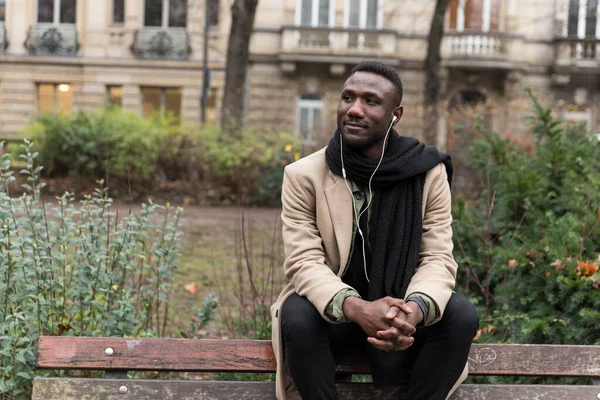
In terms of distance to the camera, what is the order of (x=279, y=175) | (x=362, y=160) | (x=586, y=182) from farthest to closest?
1. (x=279, y=175)
2. (x=586, y=182)
3. (x=362, y=160)

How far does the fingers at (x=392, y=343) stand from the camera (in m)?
3.16

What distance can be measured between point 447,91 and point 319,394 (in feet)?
84.7

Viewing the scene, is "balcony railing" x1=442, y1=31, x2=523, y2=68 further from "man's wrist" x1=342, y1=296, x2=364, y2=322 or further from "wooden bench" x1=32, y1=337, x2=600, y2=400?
"man's wrist" x1=342, y1=296, x2=364, y2=322

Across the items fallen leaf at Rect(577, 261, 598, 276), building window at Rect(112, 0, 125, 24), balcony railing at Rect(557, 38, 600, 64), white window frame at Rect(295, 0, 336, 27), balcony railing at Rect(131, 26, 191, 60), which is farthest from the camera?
building window at Rect(112, 0, 125, 24)

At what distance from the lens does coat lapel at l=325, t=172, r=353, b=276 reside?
3527mm

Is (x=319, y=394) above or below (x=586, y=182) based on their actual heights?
below

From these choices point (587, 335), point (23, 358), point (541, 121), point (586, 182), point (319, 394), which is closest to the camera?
point (319, 394)

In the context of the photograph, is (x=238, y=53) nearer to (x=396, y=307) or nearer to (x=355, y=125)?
(x=355, y=125)

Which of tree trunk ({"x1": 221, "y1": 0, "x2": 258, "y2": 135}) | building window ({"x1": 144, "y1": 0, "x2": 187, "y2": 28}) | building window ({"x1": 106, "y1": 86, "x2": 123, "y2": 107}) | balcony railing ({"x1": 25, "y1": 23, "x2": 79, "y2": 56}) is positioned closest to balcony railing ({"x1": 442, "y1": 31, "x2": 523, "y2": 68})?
building window ({"x1": 144, "y1": 0, "x2": 187, "y2": 28})

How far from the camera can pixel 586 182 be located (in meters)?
5.38

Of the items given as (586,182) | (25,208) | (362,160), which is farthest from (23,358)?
(586,182)

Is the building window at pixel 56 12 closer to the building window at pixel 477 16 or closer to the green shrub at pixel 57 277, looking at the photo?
the building window at pixel 477 16

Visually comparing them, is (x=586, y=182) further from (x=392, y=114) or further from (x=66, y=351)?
(x=66, y=351)

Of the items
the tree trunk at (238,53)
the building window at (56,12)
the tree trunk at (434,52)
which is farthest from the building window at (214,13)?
the tree trunk at (238,53)
